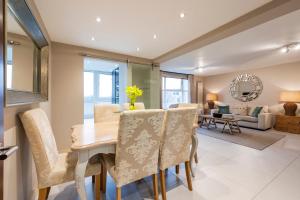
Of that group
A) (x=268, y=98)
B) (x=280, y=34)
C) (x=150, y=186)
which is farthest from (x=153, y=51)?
(x=268, y=98)

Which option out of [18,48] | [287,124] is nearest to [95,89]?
[18,48]

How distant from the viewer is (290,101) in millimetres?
4715

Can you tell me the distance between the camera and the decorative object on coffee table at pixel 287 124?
4430 millimetres

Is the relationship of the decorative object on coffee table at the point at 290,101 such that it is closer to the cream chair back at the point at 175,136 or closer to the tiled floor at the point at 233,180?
the tiled floor at the point at 233,180

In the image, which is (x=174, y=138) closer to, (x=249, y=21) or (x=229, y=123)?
(x=249, y=21)

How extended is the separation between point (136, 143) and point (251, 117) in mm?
5352

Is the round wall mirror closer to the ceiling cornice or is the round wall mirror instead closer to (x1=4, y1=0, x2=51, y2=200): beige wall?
the ceiling cornice

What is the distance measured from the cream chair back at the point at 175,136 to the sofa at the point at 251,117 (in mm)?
3864

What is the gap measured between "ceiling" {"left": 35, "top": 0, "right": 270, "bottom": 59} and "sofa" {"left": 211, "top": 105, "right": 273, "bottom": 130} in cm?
360

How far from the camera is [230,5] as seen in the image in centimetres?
187

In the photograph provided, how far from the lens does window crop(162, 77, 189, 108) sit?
261 inches

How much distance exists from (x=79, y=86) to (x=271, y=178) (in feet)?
13.0

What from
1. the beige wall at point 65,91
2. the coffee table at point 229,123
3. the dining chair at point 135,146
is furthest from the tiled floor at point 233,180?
the beige wall at point 65,91

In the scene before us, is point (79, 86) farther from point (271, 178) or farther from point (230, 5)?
point (271, 178)
